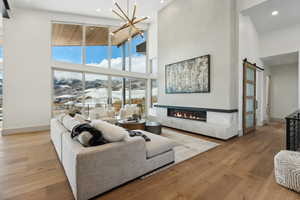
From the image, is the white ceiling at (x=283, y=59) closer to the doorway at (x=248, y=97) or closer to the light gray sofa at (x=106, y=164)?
the doorway at (x=248, y=97)

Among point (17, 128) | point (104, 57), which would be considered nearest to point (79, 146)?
point (17, 128)

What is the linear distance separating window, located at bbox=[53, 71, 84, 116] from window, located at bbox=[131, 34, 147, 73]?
8.75 ft

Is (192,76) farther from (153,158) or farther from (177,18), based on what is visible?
(153,158)

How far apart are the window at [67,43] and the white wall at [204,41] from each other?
3527 millimetres

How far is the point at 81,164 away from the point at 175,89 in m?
4.40

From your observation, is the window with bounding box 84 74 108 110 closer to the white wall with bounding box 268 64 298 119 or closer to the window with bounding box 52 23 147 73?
the window with bounding box 52 23 147 73

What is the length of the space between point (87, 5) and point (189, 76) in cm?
444

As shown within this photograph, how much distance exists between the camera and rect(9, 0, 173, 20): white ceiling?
469cm

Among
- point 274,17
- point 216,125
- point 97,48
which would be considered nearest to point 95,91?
point 97,48

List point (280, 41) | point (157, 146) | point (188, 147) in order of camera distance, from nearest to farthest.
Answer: point (157, 146), point (188, 147), point (280, 41)

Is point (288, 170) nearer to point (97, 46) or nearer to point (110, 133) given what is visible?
point (110, 133)

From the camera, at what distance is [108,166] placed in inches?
66.6

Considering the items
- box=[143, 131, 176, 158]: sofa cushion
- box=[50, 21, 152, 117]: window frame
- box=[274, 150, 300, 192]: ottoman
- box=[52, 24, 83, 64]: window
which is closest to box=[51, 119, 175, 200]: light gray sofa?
box=[143, 131, 176, 158]: sofa cushion

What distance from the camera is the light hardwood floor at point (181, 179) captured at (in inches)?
67.1
